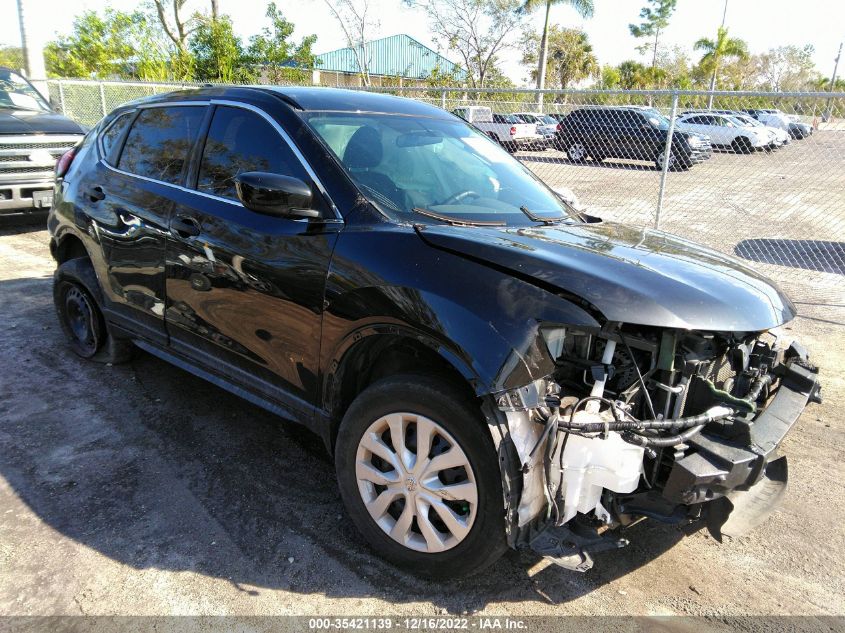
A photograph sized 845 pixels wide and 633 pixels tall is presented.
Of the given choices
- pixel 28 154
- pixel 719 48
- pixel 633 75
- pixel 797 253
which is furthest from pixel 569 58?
pixel 28 154

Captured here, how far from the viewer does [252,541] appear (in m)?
2.82

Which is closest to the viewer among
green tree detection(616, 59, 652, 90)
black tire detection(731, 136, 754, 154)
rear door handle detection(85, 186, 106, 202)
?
rear door handle detection(85, 186, 106, 202)

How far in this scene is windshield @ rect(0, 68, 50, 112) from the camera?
9.41 metres

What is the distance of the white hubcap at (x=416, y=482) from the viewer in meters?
2.37

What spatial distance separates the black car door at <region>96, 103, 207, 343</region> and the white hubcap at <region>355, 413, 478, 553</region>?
1795 mm

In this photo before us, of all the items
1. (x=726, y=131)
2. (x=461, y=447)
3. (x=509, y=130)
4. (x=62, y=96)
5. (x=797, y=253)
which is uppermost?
(x=62, y=96)

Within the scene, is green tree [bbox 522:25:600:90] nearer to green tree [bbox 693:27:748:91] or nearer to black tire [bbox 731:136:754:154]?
green tree [bbox 693:27:748:91]

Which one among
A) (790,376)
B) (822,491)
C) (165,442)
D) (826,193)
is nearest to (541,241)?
(790,376)

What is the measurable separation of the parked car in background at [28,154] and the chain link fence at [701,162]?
162 inches

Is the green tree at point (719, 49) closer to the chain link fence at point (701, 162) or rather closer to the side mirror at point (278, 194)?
the chain link fence at point (701, 162)

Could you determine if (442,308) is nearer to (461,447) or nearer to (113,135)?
(461,447)

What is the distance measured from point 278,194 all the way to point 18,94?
366 inches

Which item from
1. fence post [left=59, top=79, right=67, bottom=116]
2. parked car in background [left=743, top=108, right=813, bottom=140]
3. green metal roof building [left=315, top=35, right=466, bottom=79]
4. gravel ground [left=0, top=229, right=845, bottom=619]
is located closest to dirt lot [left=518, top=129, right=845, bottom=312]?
parked car in background [left=743, top=108, right=813, bottom=140]

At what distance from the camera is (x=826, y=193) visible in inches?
580
